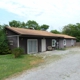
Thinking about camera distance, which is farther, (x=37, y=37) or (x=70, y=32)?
(x=70, y=32)

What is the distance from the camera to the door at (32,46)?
17.8 meters

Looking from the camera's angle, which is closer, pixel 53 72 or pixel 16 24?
pixel 53 72

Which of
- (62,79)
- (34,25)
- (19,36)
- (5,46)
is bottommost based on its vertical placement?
(62,79)

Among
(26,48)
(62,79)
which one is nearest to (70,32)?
(26,48)

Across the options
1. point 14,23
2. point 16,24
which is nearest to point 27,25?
point 16,24

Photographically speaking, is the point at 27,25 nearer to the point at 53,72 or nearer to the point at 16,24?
the point at 16,24

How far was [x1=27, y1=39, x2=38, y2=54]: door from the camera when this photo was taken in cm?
1778

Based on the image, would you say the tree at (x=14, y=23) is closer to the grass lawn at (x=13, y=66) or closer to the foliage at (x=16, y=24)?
the foliage at (x=16, y=24)

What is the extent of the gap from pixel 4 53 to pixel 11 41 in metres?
1.78

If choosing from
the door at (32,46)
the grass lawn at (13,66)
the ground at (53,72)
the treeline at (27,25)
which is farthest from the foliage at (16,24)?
the ground at (53,72)

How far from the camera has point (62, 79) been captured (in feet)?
21.3

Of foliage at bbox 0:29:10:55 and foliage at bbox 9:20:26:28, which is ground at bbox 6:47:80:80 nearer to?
foliage at bbox 0:29:10:55

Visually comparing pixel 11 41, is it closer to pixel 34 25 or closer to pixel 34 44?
pixel 34 44

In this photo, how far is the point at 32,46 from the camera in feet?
60.3
